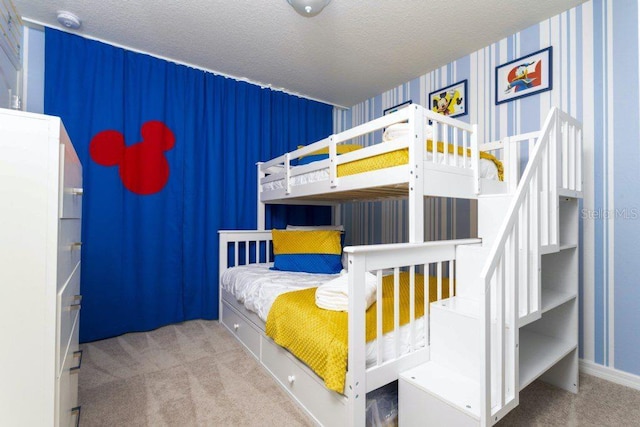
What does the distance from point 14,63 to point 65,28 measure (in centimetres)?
94

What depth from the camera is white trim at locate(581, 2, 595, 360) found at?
6.60 feet

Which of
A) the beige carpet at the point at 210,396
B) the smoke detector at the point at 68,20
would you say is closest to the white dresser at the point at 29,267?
the beige carpet at the point at 210,396

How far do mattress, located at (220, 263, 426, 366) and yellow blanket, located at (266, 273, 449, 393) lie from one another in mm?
62

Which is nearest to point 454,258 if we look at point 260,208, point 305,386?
point 305,386

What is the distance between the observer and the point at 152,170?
2660mm

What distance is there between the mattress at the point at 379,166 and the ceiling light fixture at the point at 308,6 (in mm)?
1061

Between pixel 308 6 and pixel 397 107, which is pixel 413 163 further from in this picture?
pixel 397 107

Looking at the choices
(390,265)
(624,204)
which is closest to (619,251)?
(624,204)

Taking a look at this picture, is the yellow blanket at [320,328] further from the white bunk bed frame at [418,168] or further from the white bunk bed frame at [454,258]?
the white bunk bed frame at [418,168]

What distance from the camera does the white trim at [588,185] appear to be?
6.60 feet

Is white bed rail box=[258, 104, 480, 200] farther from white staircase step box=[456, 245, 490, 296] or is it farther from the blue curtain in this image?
the blue curtain

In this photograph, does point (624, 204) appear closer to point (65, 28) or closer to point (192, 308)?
point (192, 308)

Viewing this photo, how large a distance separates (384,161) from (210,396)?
5.31 feet

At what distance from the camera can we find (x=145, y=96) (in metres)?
→ 2.64
